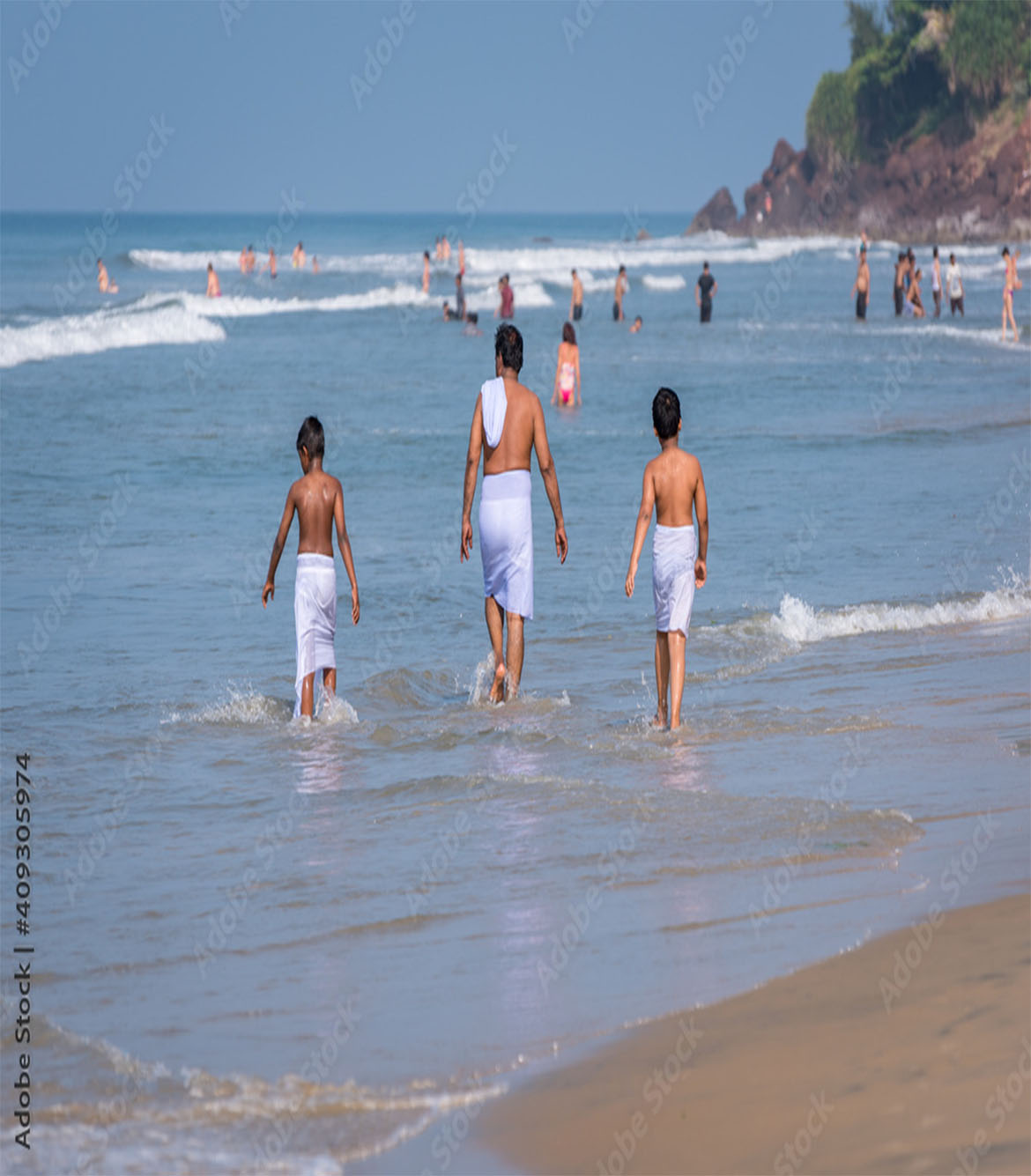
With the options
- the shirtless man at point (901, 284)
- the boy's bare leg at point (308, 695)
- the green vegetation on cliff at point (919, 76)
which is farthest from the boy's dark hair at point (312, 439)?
the green vegetation on cliff at point (919, 76)

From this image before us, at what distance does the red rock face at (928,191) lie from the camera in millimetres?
90500

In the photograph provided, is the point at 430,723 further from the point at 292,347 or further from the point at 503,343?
the point at 292,347

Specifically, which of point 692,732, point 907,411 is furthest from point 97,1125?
point 907,411

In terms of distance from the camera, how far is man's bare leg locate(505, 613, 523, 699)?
26.9 ft

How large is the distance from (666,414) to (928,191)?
9703 cm

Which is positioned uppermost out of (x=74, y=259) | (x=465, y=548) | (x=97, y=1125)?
(x=74, y=259)

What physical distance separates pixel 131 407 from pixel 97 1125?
68.1 ft

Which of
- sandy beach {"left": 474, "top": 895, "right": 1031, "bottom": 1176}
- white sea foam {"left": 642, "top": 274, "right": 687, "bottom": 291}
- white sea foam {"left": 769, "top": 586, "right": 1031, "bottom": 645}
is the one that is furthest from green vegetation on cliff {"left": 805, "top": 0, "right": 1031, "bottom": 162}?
sandy beach {"left": 474, "top": 895, "right": 1031, "bottom": 1176}

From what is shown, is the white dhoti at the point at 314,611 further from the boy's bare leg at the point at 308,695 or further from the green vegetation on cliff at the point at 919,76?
the green vegetation on cliff at the point at 919,76

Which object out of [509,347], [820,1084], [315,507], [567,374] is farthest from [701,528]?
[567,374]

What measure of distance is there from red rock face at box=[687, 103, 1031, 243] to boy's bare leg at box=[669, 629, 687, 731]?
87023mm

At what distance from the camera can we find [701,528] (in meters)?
7.62

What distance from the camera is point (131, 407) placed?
23.7 meters

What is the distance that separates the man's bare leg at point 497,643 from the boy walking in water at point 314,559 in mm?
707
